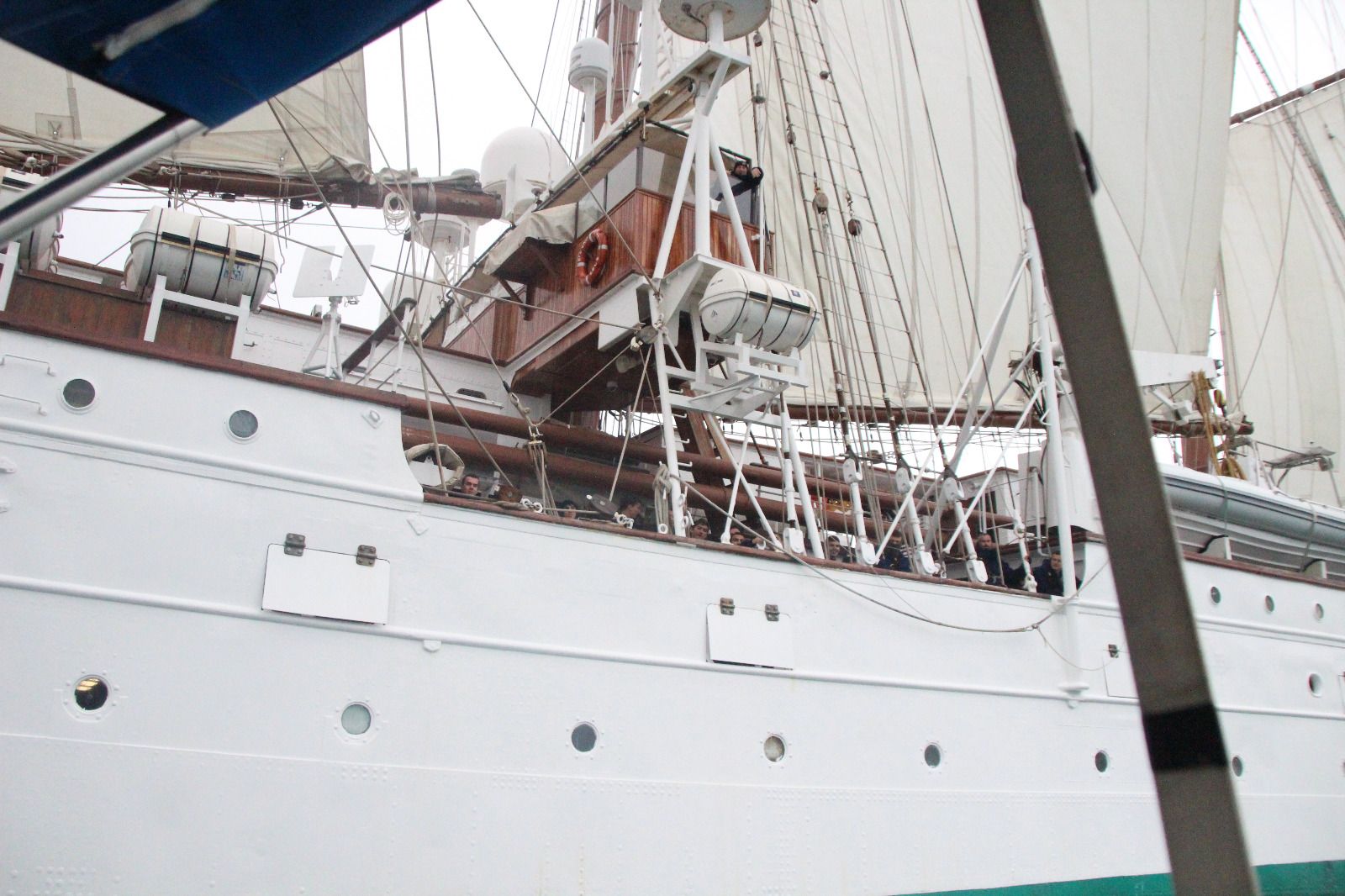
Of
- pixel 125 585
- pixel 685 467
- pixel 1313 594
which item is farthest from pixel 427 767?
pixel 1313 594

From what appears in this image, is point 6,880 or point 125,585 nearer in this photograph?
point 6,880

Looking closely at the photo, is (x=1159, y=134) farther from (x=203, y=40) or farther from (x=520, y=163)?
(x=203, y=40)

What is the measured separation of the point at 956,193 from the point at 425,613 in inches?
590

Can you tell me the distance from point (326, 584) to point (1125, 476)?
4999 mm

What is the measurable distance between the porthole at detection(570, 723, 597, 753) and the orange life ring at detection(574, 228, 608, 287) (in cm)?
406

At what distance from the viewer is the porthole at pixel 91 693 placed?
15.5 feet

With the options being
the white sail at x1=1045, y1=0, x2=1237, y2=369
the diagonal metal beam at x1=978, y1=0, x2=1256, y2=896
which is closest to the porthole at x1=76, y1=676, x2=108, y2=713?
the diagonal metal beam at x1=978, y1=0, x2=1256, y2=896

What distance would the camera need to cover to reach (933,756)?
7.24 meters

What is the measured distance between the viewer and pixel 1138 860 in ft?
26.9

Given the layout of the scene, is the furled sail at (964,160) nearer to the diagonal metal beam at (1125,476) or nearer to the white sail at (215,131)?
the white sail at (215,131)

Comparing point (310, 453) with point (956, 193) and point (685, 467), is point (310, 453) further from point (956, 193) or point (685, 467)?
point (956, 193)

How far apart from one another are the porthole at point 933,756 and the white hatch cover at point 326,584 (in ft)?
13.0

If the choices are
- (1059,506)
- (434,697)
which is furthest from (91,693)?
(1059,506)

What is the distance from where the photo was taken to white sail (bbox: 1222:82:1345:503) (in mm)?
23484
